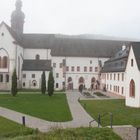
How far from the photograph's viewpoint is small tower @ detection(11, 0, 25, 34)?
252ft

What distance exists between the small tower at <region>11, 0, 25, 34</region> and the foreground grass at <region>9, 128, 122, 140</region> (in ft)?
207

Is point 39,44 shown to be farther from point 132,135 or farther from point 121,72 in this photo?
point 132,135

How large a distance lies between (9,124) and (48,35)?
5730cm

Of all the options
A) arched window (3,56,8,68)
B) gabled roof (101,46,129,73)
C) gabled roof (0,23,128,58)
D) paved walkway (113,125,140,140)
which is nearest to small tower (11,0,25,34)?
gabled roof (0,23,128,58)

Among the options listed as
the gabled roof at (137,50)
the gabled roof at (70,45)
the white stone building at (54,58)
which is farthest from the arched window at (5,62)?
the gabled roof at (137,50)

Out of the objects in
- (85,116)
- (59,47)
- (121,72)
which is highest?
(59,47)

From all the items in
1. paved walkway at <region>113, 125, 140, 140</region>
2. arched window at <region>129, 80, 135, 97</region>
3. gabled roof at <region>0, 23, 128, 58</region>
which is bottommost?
paved walkway at <region>113, 125, 140, 140</region>

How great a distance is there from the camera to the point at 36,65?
237ft

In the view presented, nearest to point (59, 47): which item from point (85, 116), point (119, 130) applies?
point (85, 116)

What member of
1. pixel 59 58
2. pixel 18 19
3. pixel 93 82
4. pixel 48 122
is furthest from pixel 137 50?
pixel 18 19

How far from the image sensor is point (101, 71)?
238 ft

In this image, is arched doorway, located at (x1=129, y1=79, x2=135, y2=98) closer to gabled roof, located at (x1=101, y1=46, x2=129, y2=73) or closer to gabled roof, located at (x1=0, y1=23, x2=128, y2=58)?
gabled roof, located at (x1=101, y1=46, x2=129, y2=73)

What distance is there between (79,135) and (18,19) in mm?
64727

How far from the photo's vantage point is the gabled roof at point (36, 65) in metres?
70.9
